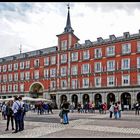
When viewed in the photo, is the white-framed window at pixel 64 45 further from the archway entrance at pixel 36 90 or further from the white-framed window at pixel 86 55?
the archway entrance at pixel 36 90

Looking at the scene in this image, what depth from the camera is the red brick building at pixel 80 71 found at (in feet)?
164

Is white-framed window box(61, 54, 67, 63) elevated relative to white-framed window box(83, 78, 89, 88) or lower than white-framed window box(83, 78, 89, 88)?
elevated

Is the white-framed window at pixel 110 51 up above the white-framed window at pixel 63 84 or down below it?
above

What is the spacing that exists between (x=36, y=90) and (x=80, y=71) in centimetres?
1566

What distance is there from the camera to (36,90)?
220 feet

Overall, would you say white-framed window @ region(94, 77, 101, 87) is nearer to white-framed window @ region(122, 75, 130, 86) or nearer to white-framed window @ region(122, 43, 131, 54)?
white-framed window @ region(122, 75, 130, 86)

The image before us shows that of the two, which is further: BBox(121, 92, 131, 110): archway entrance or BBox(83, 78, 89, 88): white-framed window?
BBox(83, 78, 89, 88): white-framed window

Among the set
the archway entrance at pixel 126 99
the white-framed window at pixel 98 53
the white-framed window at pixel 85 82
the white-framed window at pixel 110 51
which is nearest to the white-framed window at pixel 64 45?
the white-framed window at pixel 98 53

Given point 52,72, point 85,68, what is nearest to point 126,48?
point 85,68

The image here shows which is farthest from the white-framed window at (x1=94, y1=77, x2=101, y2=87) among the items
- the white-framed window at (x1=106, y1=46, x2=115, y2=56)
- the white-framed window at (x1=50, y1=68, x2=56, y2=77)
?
the white-framed window at (x1=50, y1=68, x2=56, y2=77)

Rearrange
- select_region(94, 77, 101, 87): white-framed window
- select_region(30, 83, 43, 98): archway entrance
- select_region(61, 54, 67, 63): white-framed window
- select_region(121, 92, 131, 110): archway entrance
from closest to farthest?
select_region(121, 92, 131, 110): archway entrance < select_region(94, 77, 101, 87): white-framed window < select_region(61, 54, 67, 63): white-framed window < select_region(30, 83, 43, 98): archway entrance

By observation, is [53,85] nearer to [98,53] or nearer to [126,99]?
[98,53]

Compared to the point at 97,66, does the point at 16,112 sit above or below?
below

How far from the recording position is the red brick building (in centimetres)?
5009
